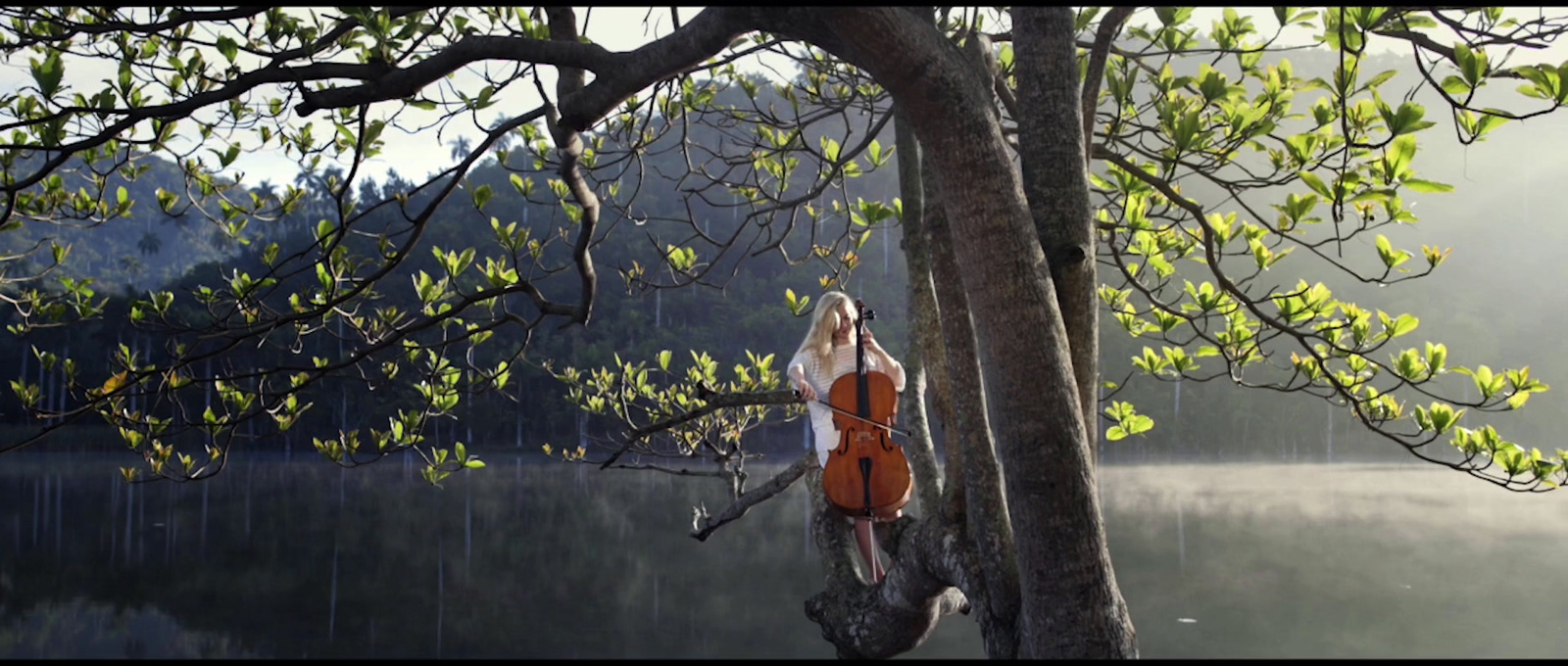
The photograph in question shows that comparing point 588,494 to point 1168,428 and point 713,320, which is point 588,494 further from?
point 1168,428

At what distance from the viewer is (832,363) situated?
14.2ft

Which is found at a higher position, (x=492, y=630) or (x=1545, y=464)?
(x=1545, y=464)

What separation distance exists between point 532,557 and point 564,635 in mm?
6168

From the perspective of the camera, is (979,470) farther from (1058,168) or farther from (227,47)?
(227,47)

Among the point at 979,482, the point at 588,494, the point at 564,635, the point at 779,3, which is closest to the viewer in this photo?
the point at 779,3

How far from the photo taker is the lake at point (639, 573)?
16.0 meters

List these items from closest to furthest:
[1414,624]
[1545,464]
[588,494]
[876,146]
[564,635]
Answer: [1545,464] → [876,146] → [1414,624] → [564,635] → [588,494]

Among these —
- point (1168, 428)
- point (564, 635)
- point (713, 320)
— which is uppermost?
point (713, 320)

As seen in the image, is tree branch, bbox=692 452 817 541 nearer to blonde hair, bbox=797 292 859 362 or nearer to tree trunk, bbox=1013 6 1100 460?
blonde hair, bbox=797 292 859 362

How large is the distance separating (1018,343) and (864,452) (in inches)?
79.9

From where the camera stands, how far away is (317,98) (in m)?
2.44

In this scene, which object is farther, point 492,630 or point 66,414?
point 492,630

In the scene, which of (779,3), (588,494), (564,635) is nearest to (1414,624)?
(564,635)

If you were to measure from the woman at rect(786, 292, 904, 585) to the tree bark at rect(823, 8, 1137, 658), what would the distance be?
6.62 ft
